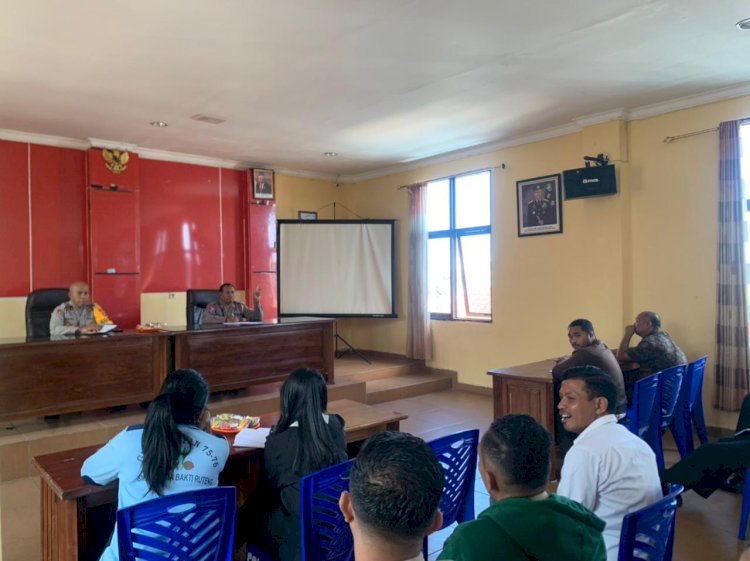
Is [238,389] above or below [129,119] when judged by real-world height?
below

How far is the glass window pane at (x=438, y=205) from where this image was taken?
7.00 metres

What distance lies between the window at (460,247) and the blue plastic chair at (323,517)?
193 inches

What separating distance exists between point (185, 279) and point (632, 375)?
5177 mm

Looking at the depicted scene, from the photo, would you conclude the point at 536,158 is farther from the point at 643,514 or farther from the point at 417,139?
the point at 643,514

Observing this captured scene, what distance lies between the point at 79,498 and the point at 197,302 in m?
4.10

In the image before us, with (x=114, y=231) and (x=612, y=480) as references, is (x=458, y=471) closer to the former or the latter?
(x=612, y=480)

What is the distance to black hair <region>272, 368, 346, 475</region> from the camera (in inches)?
77.8

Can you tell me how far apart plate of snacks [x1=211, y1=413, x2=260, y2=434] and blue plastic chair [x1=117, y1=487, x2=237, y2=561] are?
34.1 inches

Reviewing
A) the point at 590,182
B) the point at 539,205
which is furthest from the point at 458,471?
the point at 539,205

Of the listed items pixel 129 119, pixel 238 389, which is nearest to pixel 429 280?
pixel 238 389

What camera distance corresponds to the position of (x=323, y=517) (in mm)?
1808

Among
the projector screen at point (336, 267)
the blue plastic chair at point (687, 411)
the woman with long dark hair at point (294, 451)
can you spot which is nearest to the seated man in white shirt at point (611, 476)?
the woman with long dark hair at point (294, 451)

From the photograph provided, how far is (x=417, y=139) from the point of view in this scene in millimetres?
6176

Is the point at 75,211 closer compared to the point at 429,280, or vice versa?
the point at 75,211
